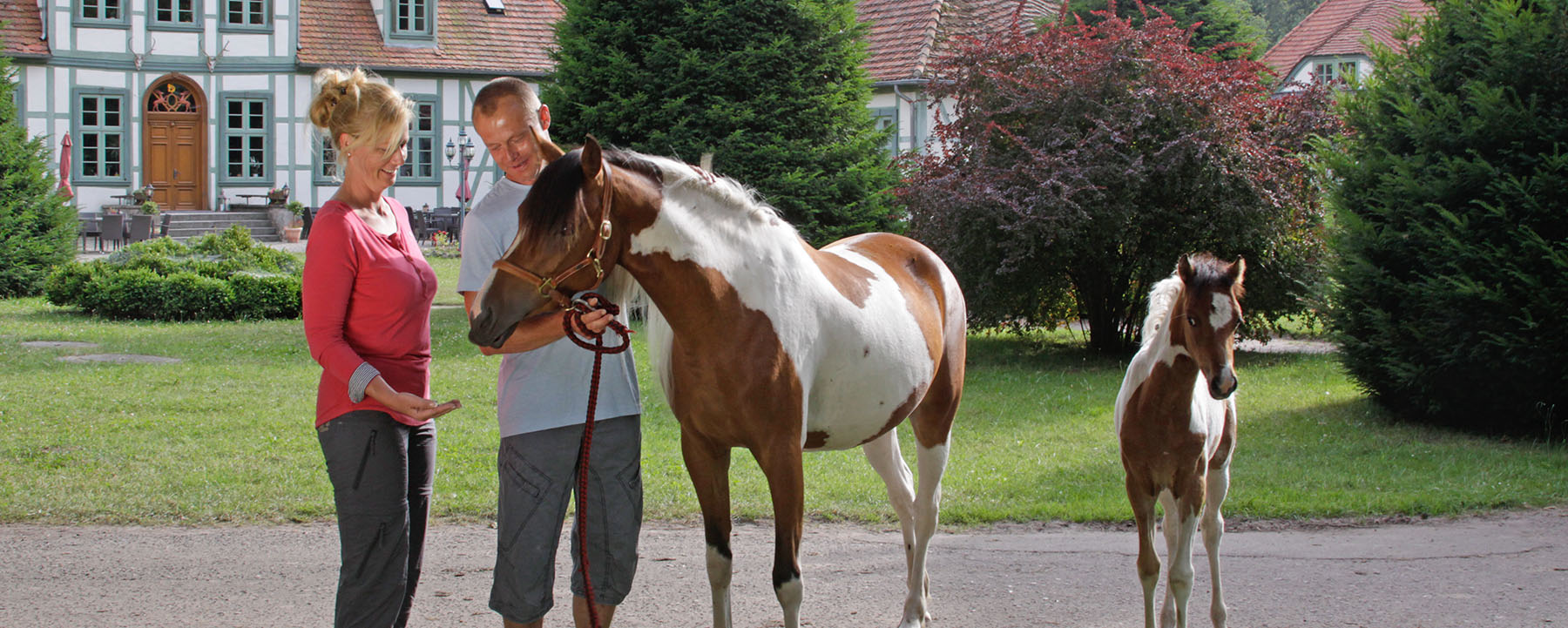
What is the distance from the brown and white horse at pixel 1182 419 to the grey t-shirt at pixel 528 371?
1.99 metres

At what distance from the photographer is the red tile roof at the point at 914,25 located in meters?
23.8

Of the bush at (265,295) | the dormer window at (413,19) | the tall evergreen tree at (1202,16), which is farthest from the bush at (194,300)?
the tall evergreen tree at (1202,16)

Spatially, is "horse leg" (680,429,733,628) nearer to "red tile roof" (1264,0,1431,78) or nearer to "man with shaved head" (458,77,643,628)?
"man with shaved head" (458,77,643,628)

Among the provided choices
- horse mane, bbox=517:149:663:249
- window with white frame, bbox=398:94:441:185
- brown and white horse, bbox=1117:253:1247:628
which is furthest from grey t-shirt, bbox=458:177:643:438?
window with white frame, bbox=398:94:441:185

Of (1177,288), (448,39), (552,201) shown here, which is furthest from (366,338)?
(448,39)

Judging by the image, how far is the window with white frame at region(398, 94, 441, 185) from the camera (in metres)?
28.8

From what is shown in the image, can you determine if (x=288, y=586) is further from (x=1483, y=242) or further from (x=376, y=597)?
(x=1483, y=242)

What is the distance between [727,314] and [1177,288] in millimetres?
2079

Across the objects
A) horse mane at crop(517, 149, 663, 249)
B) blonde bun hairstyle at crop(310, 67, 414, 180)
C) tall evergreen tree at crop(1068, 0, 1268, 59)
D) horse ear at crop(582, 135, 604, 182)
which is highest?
tall evergreen tree at crop(1068, 0, 1268, 59)

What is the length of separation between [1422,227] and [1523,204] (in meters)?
0.61

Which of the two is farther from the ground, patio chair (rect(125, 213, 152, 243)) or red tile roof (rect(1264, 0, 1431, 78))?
red tile roof (rect(1264, 0, 1431, 78))

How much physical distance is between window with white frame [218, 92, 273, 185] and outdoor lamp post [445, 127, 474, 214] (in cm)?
416

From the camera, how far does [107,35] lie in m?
26.1

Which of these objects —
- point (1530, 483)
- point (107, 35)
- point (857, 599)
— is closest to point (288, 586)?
point (857, 599)
